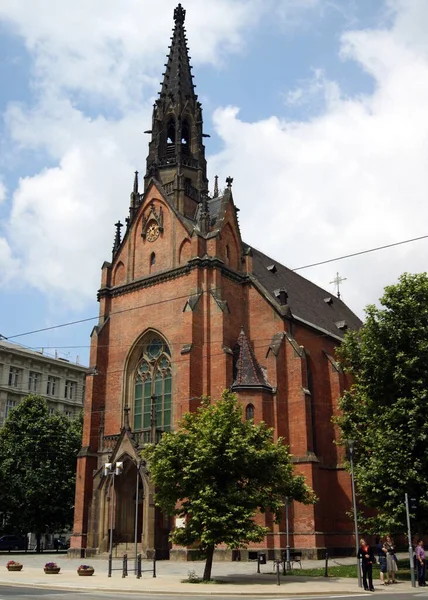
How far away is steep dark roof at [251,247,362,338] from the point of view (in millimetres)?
45312

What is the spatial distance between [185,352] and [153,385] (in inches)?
189

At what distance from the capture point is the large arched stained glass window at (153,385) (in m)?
38.3

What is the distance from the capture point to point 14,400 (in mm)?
67312

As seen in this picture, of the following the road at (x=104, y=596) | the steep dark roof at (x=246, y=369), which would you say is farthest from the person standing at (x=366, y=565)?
the steep dark roof at (x=246, y=369)

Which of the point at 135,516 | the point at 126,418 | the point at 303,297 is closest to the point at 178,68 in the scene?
the point at 303,297

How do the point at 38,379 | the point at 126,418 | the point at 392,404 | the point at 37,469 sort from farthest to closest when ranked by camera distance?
the point at 38,379
the point at 37,469
the point at 126,418
the point at 392,404

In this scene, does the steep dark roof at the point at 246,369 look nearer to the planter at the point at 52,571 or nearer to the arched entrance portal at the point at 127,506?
the arched entrance portal at the point at 127,506

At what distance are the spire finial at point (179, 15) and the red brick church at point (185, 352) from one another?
8.05 meters

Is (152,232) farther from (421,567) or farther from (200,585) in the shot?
(421,567)

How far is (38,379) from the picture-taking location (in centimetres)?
7119

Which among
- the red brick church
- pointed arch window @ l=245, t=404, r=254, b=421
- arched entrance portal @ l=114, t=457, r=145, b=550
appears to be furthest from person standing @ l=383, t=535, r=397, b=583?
arched entrance portal @ l=114, t=457, r=145, b=550

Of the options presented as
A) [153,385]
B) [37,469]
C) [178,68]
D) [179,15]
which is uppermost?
[179,15]

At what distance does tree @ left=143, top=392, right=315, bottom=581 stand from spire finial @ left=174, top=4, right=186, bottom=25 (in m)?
38.1

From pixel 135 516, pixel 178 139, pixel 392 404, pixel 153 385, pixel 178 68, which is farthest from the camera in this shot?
pixel 178 68
